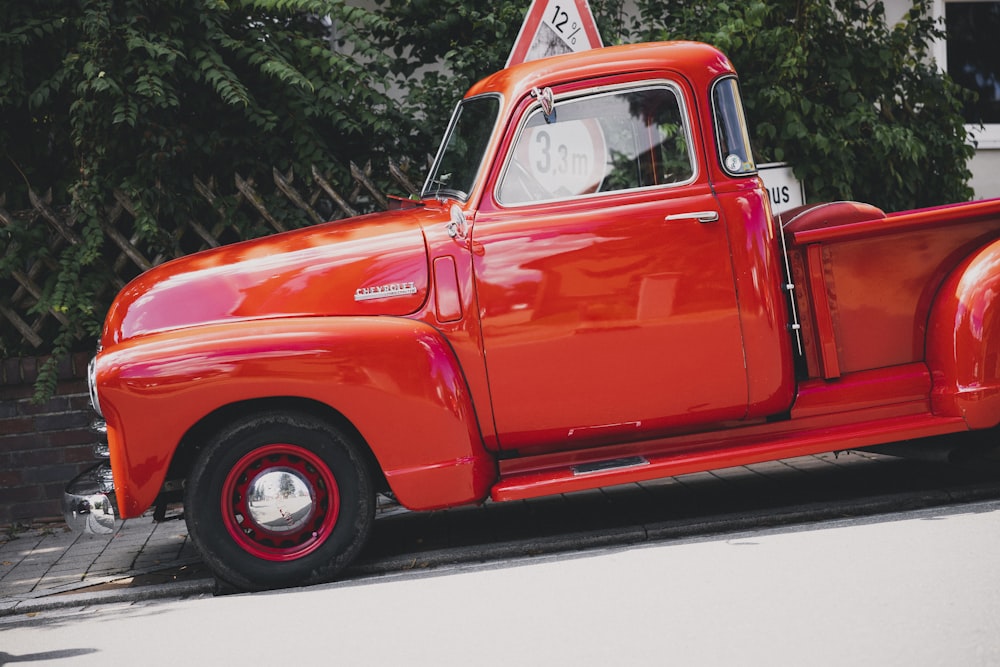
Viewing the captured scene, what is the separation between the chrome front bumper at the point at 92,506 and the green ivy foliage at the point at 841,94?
5033mm

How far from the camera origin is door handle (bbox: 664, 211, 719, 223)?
4.93m

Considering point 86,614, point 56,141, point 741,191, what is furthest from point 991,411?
point 56,141

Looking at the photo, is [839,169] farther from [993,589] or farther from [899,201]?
[993,589]

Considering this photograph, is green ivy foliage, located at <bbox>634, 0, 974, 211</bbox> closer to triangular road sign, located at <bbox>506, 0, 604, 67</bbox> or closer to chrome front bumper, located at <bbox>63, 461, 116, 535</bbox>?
triangular road sign, located at <bbox>506, 0, 604, 67</bbox>

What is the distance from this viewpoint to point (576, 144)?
505 cm

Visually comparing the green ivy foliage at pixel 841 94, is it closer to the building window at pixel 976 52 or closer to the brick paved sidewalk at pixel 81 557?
the building window at pixel 976 52

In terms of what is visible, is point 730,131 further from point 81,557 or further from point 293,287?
point 81,557

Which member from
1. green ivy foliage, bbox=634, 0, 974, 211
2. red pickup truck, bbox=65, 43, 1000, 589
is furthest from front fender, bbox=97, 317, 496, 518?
green ivy foliage, bbox=634, 0, 974, 211

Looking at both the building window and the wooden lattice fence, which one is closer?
the wooden lattice fence

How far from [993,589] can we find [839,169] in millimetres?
4717

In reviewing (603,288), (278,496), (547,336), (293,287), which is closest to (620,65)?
(603,288)

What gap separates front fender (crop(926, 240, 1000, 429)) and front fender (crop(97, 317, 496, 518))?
2135 mm

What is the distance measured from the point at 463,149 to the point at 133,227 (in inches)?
113

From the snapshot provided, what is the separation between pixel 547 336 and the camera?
16.0 ft
